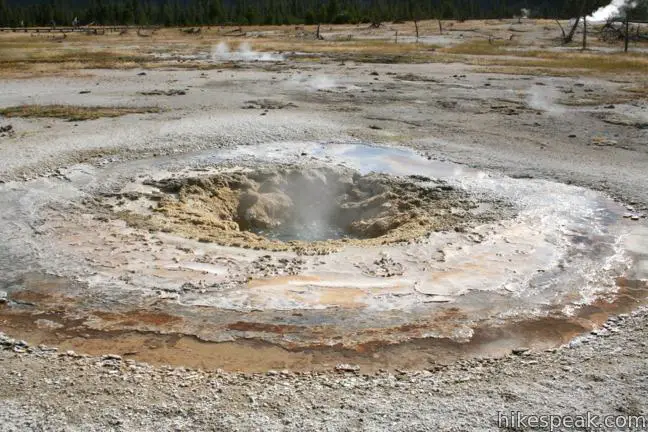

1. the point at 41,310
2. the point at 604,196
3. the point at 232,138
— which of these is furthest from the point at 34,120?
the point at 604,196

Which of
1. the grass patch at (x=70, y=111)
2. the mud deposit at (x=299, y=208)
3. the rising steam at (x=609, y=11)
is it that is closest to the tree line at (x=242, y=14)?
the rising steam at (x=609, y=11)

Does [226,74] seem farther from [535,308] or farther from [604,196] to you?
[535,308]

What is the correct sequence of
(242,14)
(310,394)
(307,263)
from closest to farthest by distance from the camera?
(310,394) → (307,263) → (242,14)

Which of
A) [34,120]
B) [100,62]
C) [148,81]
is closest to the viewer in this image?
[34,120]

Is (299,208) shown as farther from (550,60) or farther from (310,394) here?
(550,60)

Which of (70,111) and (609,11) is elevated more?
(609,11)

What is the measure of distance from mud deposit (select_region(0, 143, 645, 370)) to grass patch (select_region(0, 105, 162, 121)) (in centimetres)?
521

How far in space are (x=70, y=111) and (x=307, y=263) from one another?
37.5 ft

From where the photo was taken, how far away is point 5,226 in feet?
27.8

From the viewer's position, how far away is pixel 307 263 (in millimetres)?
7586

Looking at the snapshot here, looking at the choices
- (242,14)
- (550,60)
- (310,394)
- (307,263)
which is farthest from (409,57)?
(242,14)

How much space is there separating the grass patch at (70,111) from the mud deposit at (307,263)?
17.1 ft

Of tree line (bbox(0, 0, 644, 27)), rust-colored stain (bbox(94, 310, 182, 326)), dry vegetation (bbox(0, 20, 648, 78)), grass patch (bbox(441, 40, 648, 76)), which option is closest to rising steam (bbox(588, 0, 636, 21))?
tree line (bbox(0, 0, 644, 27))

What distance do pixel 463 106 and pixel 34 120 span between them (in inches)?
460
